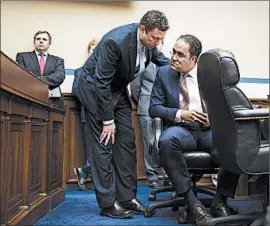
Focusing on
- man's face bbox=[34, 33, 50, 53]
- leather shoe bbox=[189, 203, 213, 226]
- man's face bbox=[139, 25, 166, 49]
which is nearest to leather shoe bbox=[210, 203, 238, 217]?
leather shoe bbox=[189, 203, 213, 226]

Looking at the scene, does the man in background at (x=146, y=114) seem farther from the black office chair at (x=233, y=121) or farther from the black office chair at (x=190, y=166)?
the black office chair at (x=233, y=121)

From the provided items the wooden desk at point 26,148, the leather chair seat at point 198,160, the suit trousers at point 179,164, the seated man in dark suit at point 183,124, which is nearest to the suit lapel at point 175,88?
the seated man in dark suit at point 183,124

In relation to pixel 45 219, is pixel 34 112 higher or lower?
higher

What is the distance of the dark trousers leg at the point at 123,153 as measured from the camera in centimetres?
210

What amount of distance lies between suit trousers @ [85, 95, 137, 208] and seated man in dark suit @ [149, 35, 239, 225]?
184mm

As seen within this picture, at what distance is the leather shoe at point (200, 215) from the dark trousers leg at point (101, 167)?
0.47 m

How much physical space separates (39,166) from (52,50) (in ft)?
6.31

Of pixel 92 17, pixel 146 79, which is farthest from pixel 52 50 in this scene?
pixel 146 79

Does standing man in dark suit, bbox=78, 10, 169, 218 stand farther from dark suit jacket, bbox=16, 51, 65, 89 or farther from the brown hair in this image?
the brown hair

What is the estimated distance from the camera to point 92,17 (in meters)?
3.84

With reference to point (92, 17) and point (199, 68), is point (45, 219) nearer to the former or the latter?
point (199, 68)

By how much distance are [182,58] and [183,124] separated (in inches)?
14.2

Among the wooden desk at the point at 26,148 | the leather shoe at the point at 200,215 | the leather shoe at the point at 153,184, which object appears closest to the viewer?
the wooden desk at the point at 26,148

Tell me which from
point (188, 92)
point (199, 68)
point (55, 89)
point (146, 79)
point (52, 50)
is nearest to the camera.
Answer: point (199, 68)
